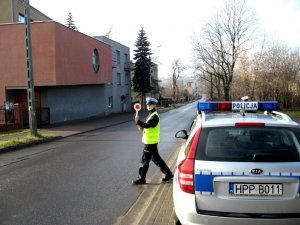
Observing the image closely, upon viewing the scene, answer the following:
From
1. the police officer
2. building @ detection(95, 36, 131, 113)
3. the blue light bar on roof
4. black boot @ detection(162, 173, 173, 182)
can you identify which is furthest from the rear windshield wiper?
building @ detection(95, 36, 131, 113)

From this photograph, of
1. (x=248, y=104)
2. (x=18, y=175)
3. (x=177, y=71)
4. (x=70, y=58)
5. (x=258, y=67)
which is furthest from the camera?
(x=177, y=71)

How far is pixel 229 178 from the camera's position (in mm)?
3918

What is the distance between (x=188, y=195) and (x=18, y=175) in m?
6.14

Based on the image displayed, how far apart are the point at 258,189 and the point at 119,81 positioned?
162 ft

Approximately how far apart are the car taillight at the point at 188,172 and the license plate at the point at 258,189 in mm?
454

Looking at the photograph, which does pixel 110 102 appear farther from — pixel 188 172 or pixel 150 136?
pixel 188 172

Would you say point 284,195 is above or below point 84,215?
above

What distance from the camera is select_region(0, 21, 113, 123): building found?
25.5 metres

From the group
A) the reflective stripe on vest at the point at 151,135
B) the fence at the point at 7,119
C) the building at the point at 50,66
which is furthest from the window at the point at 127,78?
the reflective stripe on vest at the point at 151,135

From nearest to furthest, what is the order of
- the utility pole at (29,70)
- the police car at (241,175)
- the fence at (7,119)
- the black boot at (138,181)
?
the police car at (241,175)
the black boot at (138,181)
the utility pole at (29,70)
the fence at (7,119)

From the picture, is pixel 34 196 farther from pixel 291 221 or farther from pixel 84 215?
pixel 291 221

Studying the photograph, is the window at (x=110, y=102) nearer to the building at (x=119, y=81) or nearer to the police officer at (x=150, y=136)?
the building at (x=119, y=81)

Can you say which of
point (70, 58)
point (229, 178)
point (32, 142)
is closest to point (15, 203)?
point (229, 178)

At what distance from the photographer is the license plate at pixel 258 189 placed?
3.88 metres
